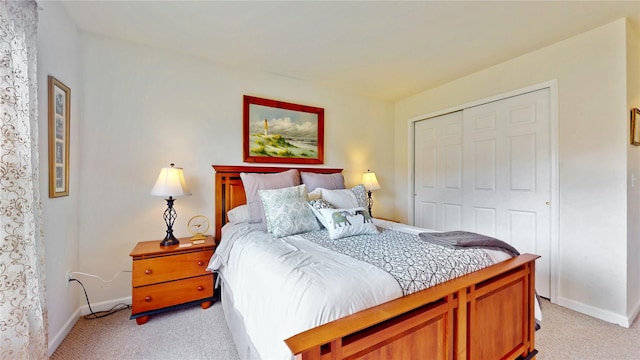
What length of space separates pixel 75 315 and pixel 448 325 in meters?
2.71

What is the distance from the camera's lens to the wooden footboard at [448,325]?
85 centimetres

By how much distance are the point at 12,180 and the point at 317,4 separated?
1.97 metres

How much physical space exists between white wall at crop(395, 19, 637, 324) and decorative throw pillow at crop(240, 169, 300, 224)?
2561 millimetres

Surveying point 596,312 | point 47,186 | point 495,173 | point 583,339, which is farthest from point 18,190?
point 596,312

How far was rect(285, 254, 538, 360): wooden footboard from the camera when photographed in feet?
2.79

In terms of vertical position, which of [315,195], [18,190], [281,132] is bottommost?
[315,195]

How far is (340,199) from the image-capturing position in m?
2.36

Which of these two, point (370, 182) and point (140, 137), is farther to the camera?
point (370, 182)

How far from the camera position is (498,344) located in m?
1.38

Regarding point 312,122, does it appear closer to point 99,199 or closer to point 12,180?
point 99,199

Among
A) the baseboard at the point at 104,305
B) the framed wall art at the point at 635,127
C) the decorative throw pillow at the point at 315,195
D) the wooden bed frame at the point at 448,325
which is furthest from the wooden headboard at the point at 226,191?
the framed wall art at the point at 635,127

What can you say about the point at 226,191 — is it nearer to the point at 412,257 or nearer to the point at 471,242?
the point at 412,257

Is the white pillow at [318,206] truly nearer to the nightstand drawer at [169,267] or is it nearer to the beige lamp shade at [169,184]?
the nightstand drawer at [169,267]

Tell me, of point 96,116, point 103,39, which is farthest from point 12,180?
point 103,39
